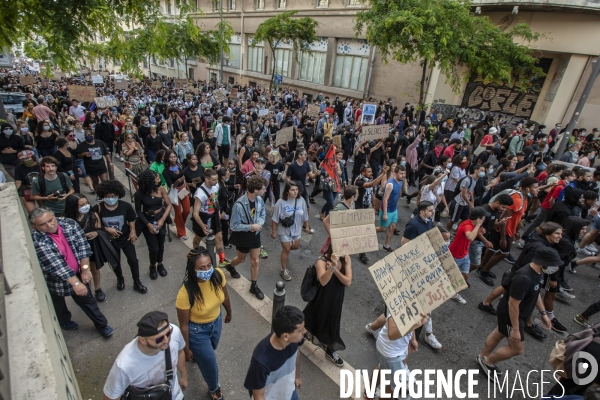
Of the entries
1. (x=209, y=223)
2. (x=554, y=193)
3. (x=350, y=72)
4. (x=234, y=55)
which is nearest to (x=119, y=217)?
(x=209, y=223)

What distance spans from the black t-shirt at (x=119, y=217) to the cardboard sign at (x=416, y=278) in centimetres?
340

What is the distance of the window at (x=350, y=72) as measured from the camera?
23906mm

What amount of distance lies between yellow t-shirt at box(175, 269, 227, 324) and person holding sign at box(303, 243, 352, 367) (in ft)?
3.70

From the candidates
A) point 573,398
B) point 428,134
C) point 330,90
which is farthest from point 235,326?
point 330,90

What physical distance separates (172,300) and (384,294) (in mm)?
3321

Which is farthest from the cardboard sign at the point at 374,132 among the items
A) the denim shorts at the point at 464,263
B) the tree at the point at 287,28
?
the tree at the point at 287,28

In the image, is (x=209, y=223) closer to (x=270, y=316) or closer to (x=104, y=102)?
(x=270, y=316)

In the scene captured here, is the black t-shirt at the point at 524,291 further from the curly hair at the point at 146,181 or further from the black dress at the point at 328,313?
the curly hair at the point at 146,181

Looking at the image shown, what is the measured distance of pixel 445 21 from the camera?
41.6 ft

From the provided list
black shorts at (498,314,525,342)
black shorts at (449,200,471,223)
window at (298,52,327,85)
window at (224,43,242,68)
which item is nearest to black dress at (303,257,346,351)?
black shorts at (498,314,525,342)

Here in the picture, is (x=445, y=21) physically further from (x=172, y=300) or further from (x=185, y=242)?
(x=172, y=300)

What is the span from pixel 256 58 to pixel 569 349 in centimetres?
3447

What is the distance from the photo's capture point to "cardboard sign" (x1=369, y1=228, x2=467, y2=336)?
3408 millimetres

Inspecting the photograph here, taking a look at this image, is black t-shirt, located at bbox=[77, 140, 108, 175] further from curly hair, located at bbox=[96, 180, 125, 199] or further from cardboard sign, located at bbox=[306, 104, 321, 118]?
cardboard sign, located at bbox=[306, 104, 321, 118]
